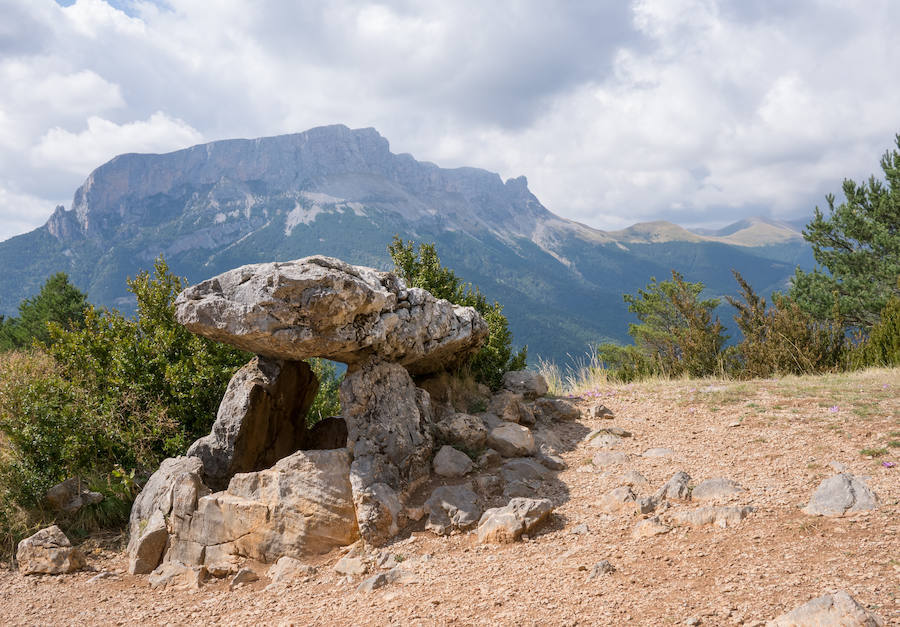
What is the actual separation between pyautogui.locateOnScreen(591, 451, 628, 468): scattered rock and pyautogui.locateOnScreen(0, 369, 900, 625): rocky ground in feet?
0.44

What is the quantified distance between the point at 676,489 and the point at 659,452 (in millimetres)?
1665

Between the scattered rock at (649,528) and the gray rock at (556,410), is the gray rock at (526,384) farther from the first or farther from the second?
the scattered rock at (649,528)

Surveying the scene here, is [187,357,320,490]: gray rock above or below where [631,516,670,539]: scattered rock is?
above

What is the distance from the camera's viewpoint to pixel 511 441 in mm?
7797

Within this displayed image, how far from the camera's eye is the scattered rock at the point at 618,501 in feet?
19.5

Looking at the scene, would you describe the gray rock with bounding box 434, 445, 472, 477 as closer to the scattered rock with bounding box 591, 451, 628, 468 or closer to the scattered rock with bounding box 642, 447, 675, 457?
the scattered rock with bounding box 591, 451, 628, 468

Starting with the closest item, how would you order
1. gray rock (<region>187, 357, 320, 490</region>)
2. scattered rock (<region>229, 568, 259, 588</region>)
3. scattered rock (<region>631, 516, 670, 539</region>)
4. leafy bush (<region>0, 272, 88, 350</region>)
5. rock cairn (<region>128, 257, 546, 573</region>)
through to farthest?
scattered rock (<region>631, 516, 670, 539</region>), scattered rock (<region>229, 568, 259, 588</region>), rock cairn (<region>128, 257, 546, 573</region>), gray rock (<region>187, 357, 320, 490</region>), leafy bush (<region>0, 272, 88, 350</region>)

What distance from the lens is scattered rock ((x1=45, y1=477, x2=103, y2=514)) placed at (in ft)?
25.7

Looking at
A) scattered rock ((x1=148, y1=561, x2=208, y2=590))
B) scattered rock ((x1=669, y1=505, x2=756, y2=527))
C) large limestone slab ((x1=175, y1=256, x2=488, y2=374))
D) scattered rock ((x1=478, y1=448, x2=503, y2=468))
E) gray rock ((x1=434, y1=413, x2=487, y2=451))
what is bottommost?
scattered rock ((x1=148, y1=561, x2=208, y2=590))

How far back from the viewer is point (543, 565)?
492 centimetres

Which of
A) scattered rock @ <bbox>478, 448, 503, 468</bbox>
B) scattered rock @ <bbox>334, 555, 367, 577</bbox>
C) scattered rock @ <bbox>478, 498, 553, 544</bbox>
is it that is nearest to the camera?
scattered rock @ <bbox>334, 555, 367, 577</bbox>

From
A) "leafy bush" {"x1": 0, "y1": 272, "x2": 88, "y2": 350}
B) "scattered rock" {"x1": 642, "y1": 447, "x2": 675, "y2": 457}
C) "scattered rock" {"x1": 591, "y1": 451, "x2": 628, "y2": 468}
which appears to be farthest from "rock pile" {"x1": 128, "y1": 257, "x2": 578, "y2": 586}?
"leafy bush" {"x1": 0, "y1": 272, "x2": 88, "y2": 350}

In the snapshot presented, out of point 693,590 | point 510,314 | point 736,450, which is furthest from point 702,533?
point 510,314

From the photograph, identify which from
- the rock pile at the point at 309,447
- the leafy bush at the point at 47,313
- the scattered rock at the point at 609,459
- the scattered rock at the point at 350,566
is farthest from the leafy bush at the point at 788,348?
the leafy bush at the point at 47,313
